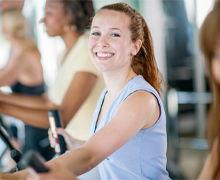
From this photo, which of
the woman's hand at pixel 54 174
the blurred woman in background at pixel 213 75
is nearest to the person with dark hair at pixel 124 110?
the woman's hand at pixel 54 174

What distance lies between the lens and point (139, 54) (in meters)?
1.46

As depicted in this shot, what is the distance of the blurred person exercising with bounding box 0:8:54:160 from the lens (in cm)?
225

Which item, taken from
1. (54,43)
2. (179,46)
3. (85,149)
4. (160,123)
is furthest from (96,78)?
(179,46)

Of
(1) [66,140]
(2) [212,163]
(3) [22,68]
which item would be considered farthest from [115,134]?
(3) [22,68]

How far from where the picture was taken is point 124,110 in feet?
3.78

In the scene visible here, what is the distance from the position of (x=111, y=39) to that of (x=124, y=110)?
333 mm

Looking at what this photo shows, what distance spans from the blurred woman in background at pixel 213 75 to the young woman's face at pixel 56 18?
4.21 ft

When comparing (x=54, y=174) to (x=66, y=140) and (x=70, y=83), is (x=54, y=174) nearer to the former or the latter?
(x=66, y=140)

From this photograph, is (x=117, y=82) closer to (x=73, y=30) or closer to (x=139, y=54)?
(x=139, y=54)

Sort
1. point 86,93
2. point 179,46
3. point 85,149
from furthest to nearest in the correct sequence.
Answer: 1. point 179,46
2. point 86,93
3. point 85,149

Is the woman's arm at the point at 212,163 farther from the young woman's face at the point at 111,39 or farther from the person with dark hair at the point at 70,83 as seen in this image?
the person with dark hair at the point at 70,83

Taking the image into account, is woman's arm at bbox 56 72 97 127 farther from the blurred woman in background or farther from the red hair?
the blurred woman in background

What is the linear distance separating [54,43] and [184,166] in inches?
86.1

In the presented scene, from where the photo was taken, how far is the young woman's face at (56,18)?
199 cm
